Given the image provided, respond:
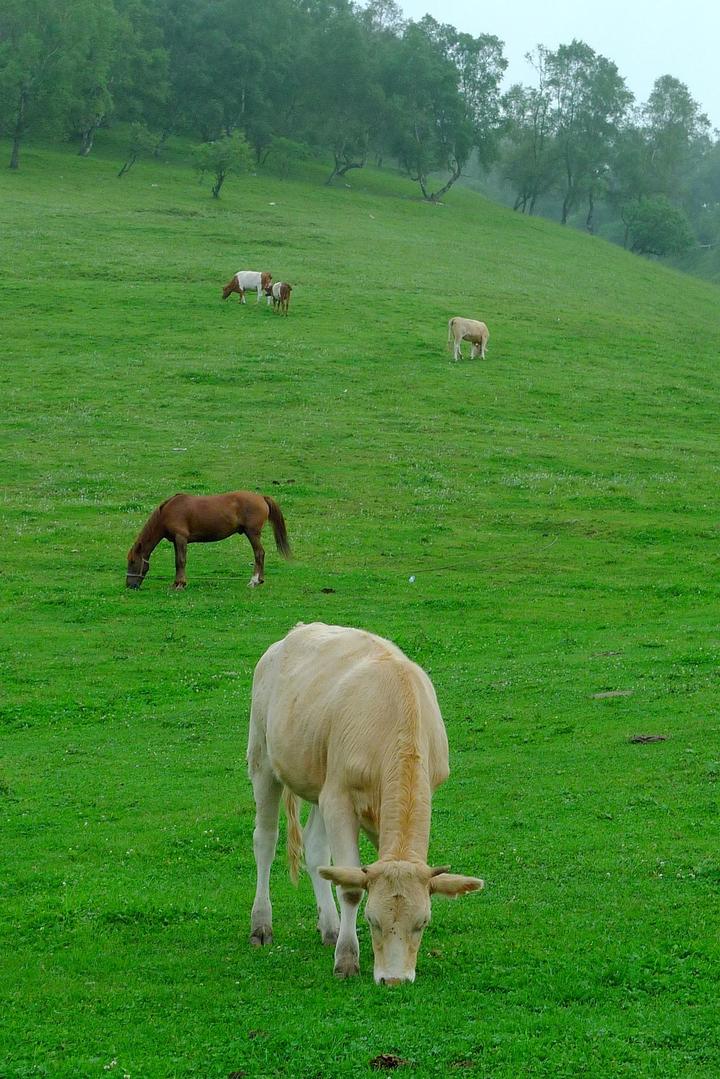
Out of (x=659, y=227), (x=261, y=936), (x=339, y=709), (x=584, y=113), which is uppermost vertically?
(x=584, y=113)

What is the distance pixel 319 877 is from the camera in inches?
337

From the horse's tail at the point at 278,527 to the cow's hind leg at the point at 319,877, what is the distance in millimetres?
15603

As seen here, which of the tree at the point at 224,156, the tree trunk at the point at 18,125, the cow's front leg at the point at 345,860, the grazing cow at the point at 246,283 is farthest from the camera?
the tree trunk at the point at 18,125

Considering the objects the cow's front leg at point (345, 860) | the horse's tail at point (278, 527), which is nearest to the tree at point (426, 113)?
the horse's tail at point (278, 527)

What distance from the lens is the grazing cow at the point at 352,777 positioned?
7.27m

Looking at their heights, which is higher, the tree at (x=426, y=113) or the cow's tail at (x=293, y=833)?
the tree at (x=426, y=113)

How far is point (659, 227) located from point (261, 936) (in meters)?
104

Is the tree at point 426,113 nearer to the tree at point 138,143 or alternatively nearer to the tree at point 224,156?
the tree at point 138,143

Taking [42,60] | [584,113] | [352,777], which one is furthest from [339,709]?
[584,113]

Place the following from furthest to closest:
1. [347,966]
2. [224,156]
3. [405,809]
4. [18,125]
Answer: [18,125] < [224,156] < [347,966] < [405,809]

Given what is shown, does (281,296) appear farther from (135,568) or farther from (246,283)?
(135,568)

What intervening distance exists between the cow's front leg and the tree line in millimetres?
70385

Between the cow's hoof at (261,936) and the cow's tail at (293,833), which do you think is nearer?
the cow's hoof at (261,936)

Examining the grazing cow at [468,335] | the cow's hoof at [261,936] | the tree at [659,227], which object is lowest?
the cow's hoof at [261,936]
